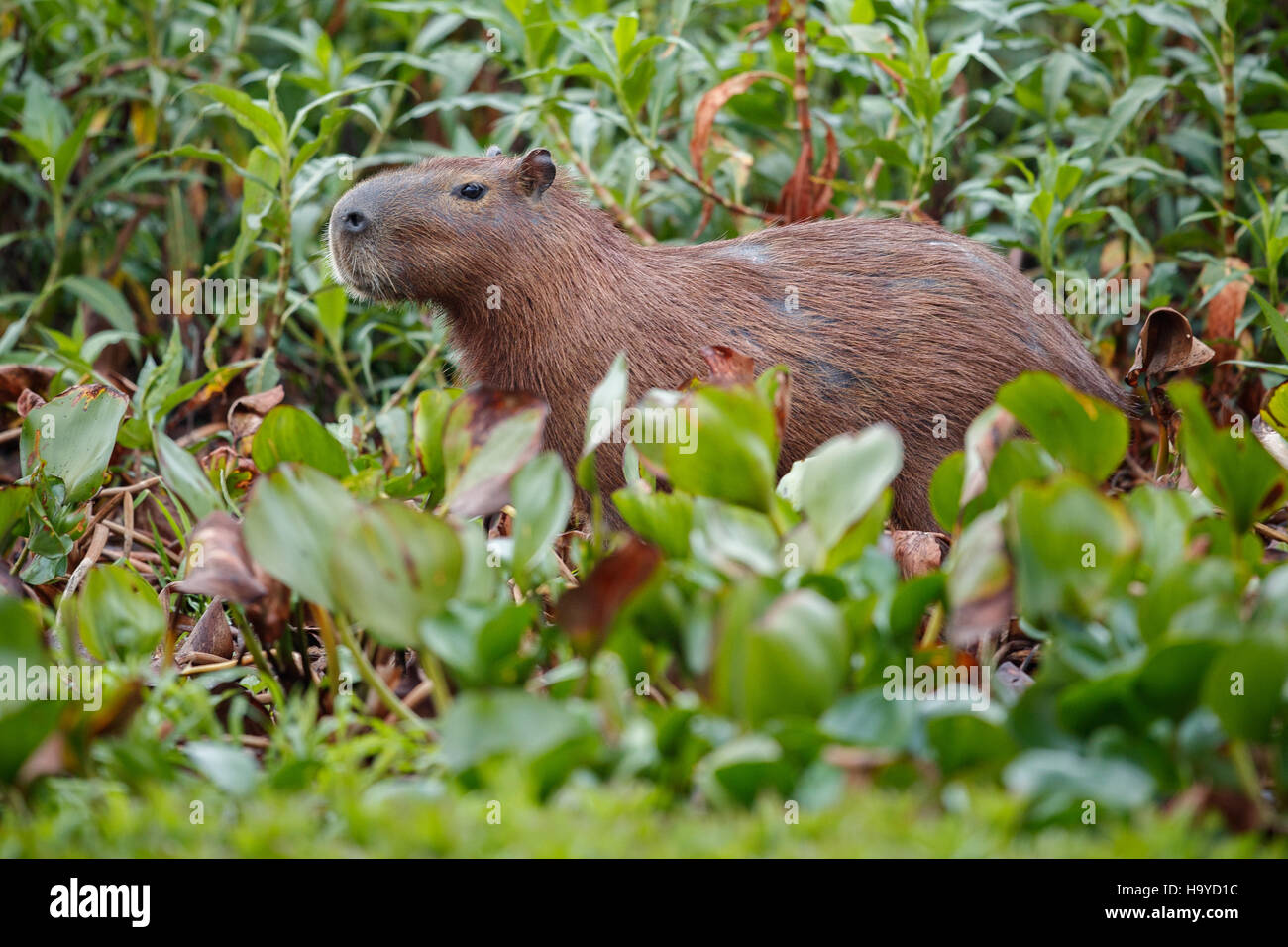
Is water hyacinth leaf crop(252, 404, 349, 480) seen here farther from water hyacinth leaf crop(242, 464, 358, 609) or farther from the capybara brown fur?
the capybara brown fur

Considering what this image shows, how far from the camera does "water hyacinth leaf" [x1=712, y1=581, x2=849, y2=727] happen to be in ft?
6.44

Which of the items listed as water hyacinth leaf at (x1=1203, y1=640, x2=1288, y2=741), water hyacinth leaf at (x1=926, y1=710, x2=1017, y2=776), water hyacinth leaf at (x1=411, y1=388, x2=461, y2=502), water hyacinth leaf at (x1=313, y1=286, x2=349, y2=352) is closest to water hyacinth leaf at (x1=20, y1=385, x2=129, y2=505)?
water hyacinth leaf at (x1=411, y1=388, x2=461, y2=502)

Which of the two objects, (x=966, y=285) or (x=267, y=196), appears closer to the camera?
(x=966, y=285)

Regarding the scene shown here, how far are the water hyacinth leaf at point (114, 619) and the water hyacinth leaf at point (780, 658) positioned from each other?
3.63ft

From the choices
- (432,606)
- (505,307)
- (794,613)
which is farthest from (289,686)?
(505,307)

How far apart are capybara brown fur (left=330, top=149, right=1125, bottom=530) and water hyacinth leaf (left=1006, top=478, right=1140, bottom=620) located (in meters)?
1.79

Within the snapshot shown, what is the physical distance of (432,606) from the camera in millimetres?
2195

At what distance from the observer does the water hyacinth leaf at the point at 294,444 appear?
2.84 m

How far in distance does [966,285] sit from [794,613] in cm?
237

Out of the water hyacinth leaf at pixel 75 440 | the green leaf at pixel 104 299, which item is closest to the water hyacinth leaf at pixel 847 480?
the water hyacinth leaf at pixel 75 440

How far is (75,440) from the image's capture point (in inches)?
129

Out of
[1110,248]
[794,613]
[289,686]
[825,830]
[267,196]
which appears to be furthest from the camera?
[1110,248]

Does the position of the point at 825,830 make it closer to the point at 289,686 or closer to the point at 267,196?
the point at 289,686

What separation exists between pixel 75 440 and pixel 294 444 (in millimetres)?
755
